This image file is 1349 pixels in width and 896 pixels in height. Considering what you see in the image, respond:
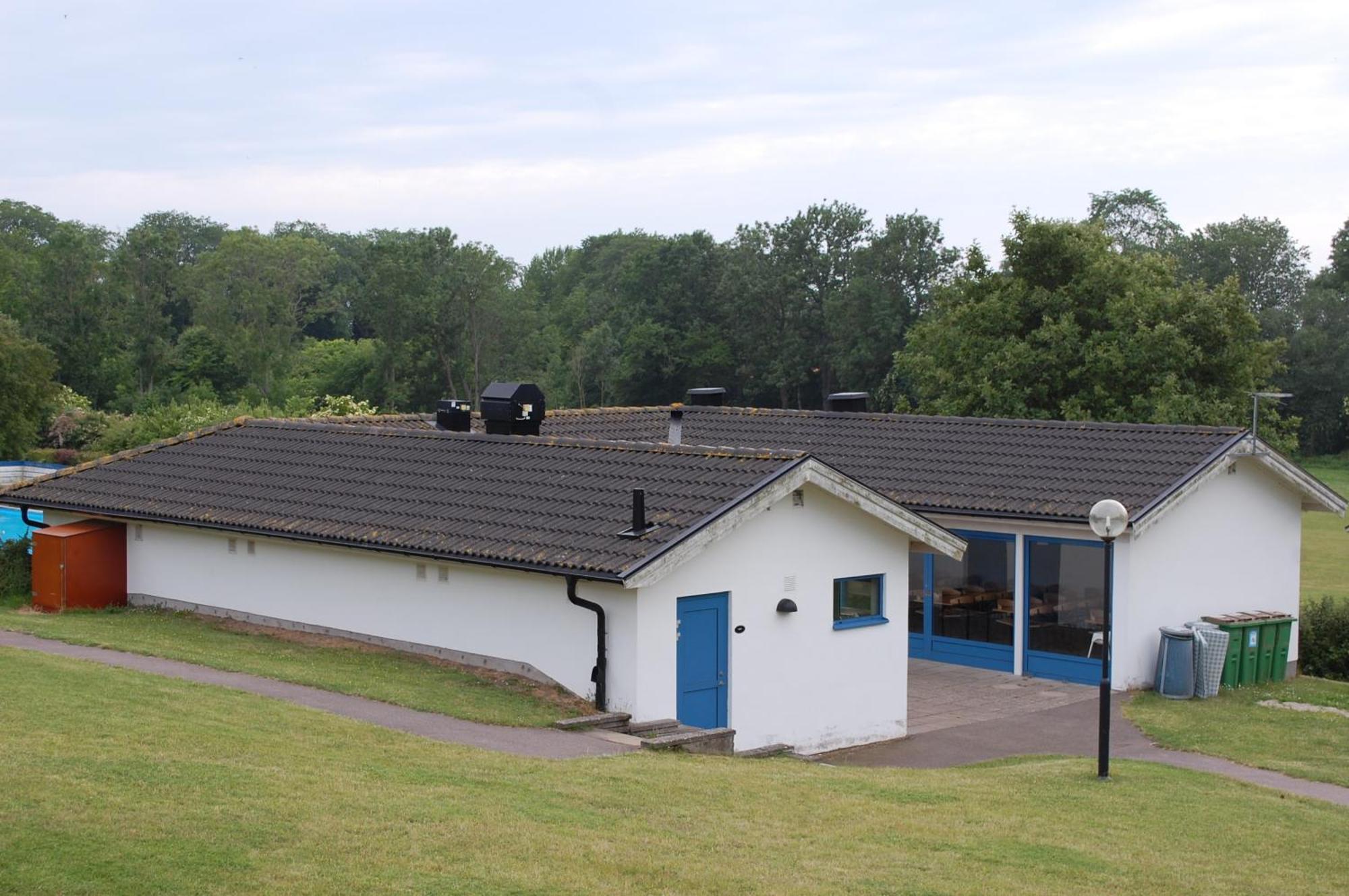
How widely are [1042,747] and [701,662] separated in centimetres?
456

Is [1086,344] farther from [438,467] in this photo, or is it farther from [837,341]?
[837,341]

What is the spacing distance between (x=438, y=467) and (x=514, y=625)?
4.39 meters

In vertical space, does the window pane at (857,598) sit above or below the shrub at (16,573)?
above

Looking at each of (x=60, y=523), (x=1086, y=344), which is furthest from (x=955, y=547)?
(x=1086, y=344)

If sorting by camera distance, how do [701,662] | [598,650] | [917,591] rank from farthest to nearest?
[917,591] → [701,662] → [598,650]

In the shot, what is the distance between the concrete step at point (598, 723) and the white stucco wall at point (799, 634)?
11.1 inches

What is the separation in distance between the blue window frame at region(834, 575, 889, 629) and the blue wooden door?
1.96 m

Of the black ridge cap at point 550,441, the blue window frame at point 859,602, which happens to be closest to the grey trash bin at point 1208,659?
the blue window frame at point 859,602

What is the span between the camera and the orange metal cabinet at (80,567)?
22.2m

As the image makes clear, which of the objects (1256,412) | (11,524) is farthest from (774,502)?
(11,524)

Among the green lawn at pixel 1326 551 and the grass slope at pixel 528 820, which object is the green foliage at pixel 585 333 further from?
the grass slope at pixel 528 820

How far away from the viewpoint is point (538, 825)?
10016mm

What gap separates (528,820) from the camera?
33.3ft

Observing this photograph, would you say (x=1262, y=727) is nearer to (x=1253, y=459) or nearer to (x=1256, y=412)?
(x=1253, y=459)
